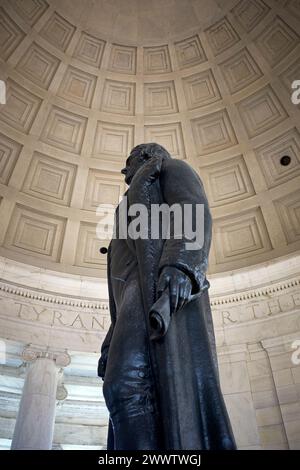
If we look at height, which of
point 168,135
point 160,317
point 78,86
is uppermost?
point 78,86

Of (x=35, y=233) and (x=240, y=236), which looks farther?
(x=240, y=236)

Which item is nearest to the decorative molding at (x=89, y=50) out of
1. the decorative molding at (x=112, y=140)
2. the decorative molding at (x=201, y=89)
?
the decorative molding at (x=112, y=140)

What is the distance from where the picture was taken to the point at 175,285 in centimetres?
220

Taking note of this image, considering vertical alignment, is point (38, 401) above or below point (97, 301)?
below

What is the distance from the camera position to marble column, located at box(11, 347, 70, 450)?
7.55m

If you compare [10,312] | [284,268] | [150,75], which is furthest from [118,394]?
[150,75]

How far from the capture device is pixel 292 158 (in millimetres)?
11703

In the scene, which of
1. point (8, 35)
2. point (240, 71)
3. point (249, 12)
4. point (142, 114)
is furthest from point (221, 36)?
point (8, 35)

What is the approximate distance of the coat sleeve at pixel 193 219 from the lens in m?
2.34

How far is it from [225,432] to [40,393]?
23.8 ft

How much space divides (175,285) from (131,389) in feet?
1.92

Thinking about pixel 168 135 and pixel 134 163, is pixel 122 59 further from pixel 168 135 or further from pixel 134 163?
pixel 134 163

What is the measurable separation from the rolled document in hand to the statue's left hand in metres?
0.05

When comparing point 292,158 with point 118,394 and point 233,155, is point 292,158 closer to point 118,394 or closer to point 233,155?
point 233,155
